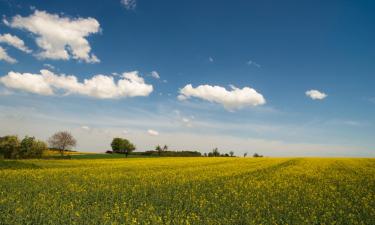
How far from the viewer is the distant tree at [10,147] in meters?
65.9

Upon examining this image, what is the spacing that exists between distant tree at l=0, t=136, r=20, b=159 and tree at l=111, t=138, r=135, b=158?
1325 inches

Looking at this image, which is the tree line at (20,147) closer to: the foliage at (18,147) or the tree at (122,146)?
the foliage at (18,147)

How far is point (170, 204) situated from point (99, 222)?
3.78m

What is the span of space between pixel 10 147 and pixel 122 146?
1362 inches

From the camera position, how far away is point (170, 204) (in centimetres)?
1338

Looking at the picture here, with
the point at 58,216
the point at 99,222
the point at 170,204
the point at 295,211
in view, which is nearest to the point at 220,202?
the point at 170,204

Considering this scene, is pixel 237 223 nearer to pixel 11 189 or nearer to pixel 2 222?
pixel 2 222

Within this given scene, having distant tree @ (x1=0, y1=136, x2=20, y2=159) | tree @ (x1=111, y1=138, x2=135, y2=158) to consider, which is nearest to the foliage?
distant tree @ (x1=0, y1=136, x2=20, y2=159)

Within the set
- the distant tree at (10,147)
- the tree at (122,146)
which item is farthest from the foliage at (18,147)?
the tree at (122,146)

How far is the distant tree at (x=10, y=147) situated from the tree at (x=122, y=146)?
110 ft

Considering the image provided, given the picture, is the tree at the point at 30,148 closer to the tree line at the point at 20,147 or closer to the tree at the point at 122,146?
the tree line at the point at 20,147

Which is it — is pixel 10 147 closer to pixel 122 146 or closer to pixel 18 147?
pixel 18 147

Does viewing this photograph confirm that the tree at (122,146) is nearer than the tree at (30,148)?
No

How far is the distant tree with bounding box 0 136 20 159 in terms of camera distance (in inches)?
2596
